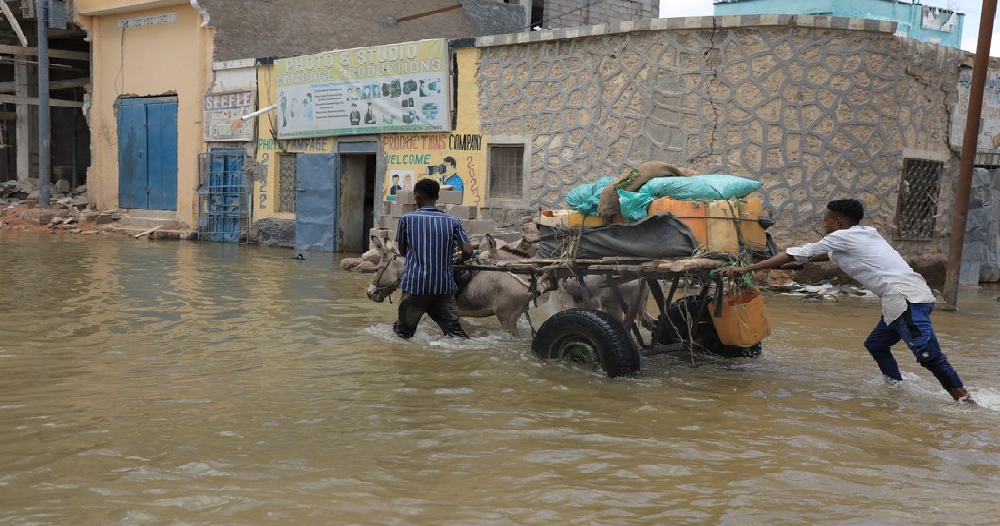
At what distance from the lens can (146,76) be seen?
71.4ft

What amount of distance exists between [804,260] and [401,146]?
12.0m

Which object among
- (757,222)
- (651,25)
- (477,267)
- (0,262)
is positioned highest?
(651,25)

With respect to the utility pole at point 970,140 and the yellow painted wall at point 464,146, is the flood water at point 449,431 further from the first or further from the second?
the yellow painted wall at point 464,146

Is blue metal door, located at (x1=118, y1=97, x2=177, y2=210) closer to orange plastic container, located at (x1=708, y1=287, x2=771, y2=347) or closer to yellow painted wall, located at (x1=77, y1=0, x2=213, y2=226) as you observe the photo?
yellow painted wall, located at (x1=77, y1=0, x2=213, y2=226)

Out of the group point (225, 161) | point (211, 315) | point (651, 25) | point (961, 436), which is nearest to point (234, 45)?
point (225, 161)

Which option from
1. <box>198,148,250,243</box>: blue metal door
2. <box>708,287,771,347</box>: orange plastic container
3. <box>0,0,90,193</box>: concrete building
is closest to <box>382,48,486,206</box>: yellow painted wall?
<box>198,148,250,243</box>: blue metal door

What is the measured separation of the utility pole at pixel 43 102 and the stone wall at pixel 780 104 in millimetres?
13964


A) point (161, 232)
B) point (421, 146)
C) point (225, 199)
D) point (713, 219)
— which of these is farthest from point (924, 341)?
point (161, 232)

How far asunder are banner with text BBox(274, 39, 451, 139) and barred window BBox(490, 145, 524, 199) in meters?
1.16

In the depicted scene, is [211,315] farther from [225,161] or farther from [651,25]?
[225,161]

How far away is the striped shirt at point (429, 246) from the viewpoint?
24.7 feet

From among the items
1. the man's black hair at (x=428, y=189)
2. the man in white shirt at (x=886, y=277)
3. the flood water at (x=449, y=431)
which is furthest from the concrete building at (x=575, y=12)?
the man in white shirt at (x=886, y=277)

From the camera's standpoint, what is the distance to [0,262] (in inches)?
543

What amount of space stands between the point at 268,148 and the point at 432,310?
13103mm
